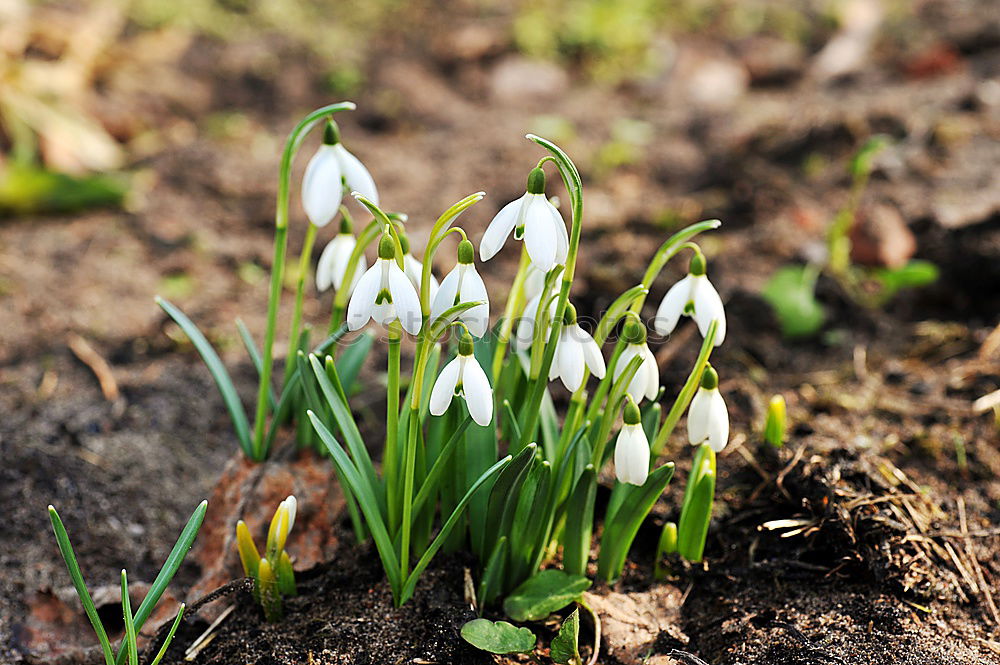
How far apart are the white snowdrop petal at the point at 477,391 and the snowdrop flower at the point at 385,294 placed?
0.11 m

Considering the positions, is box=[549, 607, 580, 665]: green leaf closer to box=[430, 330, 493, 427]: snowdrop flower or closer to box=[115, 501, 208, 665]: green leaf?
box=[430, 330, 493, 427]: snowdrop flower

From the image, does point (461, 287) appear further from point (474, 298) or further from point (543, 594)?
point (543, 594)

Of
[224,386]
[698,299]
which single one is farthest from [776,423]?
[224,386]

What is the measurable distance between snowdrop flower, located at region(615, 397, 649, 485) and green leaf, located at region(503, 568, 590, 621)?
0.31 metres

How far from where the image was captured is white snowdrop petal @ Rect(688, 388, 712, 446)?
1.60 metres

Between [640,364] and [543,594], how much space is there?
1.77ft

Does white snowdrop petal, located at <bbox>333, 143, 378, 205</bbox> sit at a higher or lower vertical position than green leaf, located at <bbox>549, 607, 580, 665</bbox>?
higher

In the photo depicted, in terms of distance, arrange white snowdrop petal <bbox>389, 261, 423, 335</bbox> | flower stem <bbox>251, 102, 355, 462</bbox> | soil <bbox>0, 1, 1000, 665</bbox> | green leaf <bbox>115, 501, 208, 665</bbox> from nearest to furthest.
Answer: white snowdrop petal <bbox>389, 261, 423, 335</bbox>, green leaf <bbox>115, 501, 208, 665</bbox>, flower stem <bbox>251, 102, 355, 462</bbox>, soil <bbox>0, 1, 1000, 665</bbox>

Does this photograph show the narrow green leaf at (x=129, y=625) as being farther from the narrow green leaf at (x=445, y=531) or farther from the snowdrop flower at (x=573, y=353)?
the snowdrop flower at (x=573, y=353)

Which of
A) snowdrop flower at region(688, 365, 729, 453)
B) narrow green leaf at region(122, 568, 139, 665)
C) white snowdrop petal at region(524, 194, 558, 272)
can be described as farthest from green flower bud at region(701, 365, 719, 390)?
narrow green leaf at region(122, 568, 139, 665)

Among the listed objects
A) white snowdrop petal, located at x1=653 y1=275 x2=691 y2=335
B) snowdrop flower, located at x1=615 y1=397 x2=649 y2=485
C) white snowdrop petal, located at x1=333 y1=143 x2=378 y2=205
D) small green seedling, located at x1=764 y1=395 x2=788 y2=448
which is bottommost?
small green seedling, located at x1=764 y1=395 x2=788 y2=448

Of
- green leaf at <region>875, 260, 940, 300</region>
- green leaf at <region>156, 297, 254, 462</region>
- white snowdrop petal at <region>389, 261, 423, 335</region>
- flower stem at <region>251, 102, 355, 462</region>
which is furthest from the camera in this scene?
green leaf at <region>875, 260, 940, 300</region>

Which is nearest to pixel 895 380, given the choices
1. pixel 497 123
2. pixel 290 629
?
pixel 290 629

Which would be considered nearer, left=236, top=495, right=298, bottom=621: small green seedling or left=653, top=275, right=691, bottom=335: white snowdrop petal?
left=653, top=275, right=691, bottom=335: white snowdrop petal
